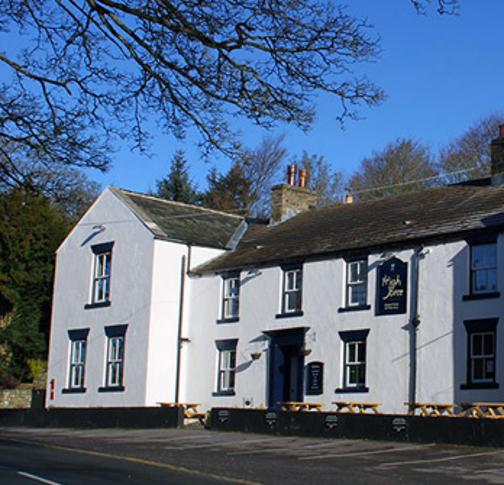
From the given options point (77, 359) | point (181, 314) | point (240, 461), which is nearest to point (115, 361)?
point (77, 359)

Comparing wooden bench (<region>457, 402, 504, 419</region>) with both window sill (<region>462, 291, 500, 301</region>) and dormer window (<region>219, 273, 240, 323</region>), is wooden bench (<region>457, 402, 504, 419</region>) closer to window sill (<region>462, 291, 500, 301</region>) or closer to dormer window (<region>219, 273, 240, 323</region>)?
window sill (<region>462, 291, 500, 301</region>)

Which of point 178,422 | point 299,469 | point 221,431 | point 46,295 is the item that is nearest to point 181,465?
point 299,469

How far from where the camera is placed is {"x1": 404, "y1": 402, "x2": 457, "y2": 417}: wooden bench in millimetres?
25375

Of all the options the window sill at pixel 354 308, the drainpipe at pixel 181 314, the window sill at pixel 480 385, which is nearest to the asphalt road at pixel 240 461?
the window sill at pixel 480 385

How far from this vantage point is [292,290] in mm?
32750

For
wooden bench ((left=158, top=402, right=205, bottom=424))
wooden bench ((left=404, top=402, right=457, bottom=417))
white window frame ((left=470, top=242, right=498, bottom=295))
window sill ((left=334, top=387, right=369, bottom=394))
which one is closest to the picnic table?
window sill ((left=334, top=387, right=369, bottom=394))

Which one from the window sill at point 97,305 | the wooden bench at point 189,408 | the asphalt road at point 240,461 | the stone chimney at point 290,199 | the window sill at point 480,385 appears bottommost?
the asphalt road at point 240,461

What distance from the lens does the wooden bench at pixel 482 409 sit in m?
23.6

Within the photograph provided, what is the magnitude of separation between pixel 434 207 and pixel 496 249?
14.9 ft

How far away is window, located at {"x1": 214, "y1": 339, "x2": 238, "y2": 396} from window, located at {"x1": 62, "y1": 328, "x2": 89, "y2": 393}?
638 centimetres

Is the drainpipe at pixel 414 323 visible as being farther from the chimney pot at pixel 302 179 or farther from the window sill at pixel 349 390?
the chimney pot at pixel 302 179

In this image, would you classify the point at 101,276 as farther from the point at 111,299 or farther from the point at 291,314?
the point at 291,314

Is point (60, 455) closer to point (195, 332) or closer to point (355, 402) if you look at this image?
point (355, 402)

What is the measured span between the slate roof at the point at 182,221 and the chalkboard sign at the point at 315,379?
308 inches
